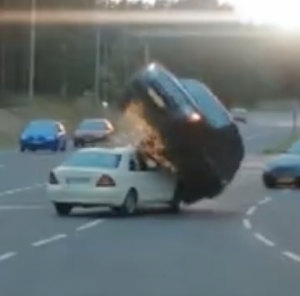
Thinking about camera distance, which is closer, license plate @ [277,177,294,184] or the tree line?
the tree line

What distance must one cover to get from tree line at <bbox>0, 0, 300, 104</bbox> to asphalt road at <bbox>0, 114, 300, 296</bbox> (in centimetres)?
210

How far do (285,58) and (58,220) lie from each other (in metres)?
6.01

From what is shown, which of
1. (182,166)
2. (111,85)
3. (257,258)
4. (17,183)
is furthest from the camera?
(111,85)

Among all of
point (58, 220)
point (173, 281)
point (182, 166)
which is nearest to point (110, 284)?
point (173, 281)

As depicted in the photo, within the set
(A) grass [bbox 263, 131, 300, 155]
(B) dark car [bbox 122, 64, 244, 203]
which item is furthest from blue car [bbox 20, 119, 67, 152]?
(B) dark car [bbox 122, 64, 244, 203]

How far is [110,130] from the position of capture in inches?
2643

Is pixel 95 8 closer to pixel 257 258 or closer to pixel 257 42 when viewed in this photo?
pixel 257 42

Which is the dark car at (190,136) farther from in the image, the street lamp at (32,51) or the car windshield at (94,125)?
the street lamp at (32,51)

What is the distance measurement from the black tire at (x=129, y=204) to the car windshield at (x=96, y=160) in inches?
23.9

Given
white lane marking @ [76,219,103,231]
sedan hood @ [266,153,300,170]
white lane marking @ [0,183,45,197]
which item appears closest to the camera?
white lane marking @ [76,219,103,231]

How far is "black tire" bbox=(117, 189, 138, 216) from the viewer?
97.7 ft

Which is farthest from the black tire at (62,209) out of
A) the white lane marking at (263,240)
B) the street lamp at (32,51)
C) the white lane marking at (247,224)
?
the street lamp at (32,51)

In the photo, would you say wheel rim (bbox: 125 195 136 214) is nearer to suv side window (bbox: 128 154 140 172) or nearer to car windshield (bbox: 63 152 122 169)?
suv side window (bbox: 128 154 140 172)

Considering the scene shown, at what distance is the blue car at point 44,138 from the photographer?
2667 inches
